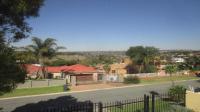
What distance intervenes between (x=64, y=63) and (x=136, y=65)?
2159 centimetres

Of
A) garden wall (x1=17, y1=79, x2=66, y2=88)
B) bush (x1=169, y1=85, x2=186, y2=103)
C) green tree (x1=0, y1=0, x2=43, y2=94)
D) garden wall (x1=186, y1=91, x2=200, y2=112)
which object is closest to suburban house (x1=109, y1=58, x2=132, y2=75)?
garden wall (x1=17, y1=79, x2=66, y2=88)

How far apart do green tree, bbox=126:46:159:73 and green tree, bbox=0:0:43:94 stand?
160 feet

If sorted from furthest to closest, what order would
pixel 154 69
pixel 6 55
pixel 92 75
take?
pixel 154 69
pixel 92 75
pixel 6 55

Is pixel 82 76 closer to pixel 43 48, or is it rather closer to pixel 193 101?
pixel 43 48

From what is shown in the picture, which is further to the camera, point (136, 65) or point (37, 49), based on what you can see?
point (136, 65)

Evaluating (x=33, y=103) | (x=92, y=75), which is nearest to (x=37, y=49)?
(x=92, y=75)

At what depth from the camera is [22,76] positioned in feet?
32.8

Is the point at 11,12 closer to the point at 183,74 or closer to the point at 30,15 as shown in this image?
the point at 30,15

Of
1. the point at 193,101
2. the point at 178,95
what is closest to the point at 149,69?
the point at 178,95

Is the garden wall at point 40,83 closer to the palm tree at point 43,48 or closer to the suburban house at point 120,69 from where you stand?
the palm tree at point 43,48

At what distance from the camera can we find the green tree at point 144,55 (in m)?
57.8

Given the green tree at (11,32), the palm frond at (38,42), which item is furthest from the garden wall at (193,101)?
the palm frond at (38,42)

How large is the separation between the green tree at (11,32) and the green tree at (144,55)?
48.9 metres

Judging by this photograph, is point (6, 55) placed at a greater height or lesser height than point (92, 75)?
greater
